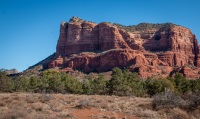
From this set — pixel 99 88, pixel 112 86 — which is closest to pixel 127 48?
pixel 99 88

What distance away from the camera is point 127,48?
149125mm

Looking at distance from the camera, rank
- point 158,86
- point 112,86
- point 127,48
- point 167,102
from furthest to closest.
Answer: point 127,48, point 112,86, point 158,86, point 167,102

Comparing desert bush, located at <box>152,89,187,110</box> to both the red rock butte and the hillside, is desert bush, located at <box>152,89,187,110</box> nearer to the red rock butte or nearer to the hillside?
the hillside

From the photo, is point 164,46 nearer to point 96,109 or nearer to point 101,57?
point 101,57

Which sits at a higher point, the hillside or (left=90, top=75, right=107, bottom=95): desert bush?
the hillside

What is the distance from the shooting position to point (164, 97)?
65.9 feet

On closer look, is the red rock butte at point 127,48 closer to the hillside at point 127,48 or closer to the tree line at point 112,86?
the hillside at point 127,48

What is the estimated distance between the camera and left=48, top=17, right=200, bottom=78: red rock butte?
134625mm

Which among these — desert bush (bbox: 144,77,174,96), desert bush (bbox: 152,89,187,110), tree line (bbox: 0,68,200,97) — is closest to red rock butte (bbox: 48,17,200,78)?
tree line (bbox: 0,68,200,97)

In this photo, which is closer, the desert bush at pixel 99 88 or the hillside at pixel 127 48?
the desert bush at pixel 99 88

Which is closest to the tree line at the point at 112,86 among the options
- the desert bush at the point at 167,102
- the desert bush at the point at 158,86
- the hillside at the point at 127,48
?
the desert bush at the point at 158,86

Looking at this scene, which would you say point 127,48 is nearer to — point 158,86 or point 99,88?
point 99,88

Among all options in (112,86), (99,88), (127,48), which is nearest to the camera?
(112,86)

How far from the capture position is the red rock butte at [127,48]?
442ft
